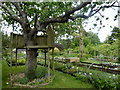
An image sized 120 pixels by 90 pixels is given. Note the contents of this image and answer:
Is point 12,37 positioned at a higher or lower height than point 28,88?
higher

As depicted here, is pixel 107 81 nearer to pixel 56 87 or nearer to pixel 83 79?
pixel 83 79

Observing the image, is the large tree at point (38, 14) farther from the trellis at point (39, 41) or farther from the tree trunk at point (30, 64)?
the trellis at point (39, 41)

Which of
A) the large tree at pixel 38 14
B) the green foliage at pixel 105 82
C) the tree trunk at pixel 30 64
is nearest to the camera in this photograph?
the green foliage at pixel 105 82

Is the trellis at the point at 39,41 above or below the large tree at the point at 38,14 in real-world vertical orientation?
below

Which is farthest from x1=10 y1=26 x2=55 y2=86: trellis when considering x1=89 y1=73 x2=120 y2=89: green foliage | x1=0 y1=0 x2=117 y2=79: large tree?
x1=89 y1=73 x2=120 y2=89: green foliage

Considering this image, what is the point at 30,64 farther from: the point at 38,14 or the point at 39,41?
the point at 38,14

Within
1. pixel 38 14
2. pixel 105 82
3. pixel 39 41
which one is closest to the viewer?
pixel 105 82

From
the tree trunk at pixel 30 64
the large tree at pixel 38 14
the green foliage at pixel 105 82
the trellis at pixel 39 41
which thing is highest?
the large tree at pixel 38 14

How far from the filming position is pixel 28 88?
4035 millimetres

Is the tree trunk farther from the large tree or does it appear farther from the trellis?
the trellis

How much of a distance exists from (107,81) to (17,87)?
319 cm

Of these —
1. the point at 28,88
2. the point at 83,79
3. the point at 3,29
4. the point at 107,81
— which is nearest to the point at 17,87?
the point at 28,88

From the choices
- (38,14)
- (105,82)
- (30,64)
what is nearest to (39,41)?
(30,64)

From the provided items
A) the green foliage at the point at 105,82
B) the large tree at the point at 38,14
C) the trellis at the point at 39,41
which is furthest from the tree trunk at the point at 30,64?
the green foliage at the point at 105,82
